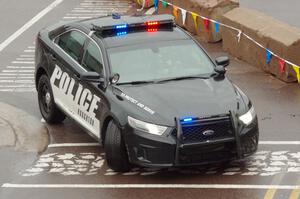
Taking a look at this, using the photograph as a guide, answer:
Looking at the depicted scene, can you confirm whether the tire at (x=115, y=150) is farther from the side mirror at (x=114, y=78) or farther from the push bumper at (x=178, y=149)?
the side mirror at (x=114, y=78)

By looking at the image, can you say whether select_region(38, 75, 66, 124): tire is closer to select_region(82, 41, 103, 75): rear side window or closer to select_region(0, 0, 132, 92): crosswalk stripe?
select_region(82, 41, 103, 75): rear side window

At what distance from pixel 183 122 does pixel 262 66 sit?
239 inches

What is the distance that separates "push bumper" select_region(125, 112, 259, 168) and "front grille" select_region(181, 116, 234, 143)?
0.05 meters

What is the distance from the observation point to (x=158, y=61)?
35.1ft

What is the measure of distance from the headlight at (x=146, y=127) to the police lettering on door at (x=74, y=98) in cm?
92

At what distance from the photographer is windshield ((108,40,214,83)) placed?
10.5 metres

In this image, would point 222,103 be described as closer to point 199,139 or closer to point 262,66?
point 199,139

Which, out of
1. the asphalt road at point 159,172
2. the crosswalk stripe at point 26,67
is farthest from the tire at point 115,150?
the crosswalk stripe at point 26,67

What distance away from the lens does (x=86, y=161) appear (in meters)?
10.6

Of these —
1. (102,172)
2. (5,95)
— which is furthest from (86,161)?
(5,95)

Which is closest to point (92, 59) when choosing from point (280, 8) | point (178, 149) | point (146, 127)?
point (146, 127)

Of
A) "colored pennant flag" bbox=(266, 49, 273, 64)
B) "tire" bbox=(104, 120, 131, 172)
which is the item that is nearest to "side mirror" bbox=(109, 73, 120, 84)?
"tire" bbox=(104, 120, 131, 172)

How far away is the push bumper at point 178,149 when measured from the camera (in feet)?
30.3

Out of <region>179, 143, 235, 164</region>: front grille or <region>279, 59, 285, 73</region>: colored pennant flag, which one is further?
<region>279, 59, 285, 73</region>: colored pennant flag
